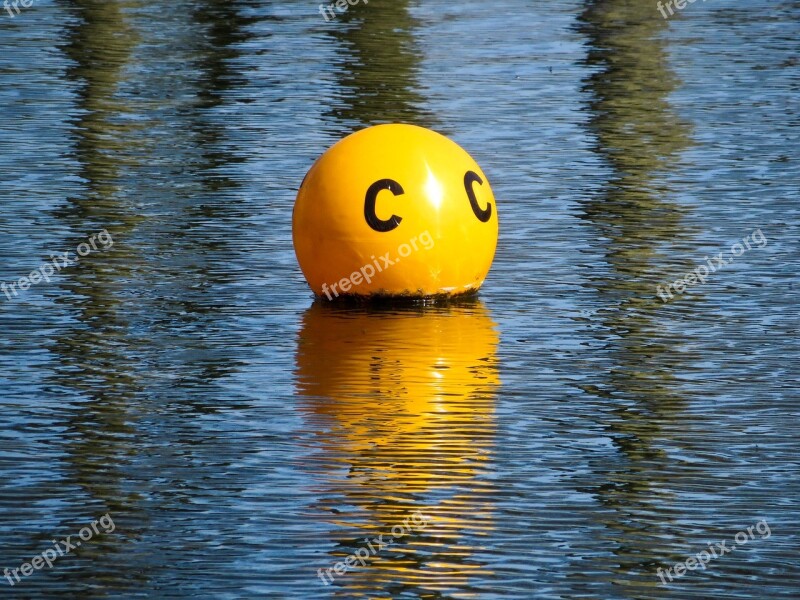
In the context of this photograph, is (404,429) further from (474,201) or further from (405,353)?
(474,201)

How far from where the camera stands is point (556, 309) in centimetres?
1167

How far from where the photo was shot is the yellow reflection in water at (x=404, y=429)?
284 inches

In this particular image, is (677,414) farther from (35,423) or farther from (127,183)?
(127,183)

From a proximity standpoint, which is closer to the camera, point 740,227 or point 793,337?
point 793,337

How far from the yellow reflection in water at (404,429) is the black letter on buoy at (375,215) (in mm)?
643

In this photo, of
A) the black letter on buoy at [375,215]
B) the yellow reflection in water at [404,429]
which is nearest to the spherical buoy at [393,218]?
the black letter on buoy at [375,215]

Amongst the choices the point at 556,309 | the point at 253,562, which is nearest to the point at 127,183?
the point at 556,309

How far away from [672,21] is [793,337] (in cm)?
1592

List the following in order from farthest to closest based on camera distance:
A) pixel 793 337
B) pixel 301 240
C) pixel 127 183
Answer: pixel 127 183 → pixel 301 240 → pixel 793 337

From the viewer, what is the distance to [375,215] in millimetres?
11266

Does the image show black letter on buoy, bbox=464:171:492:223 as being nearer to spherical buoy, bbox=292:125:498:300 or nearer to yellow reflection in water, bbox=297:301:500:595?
spherical buoy, bbox=292:125:498:300

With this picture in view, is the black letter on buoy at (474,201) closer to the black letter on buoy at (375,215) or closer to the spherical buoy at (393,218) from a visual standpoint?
the spherical buoy at (393,218)

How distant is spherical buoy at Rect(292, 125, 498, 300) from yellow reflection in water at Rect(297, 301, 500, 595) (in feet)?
0.83

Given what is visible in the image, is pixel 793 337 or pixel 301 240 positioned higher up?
pixel 301 240
